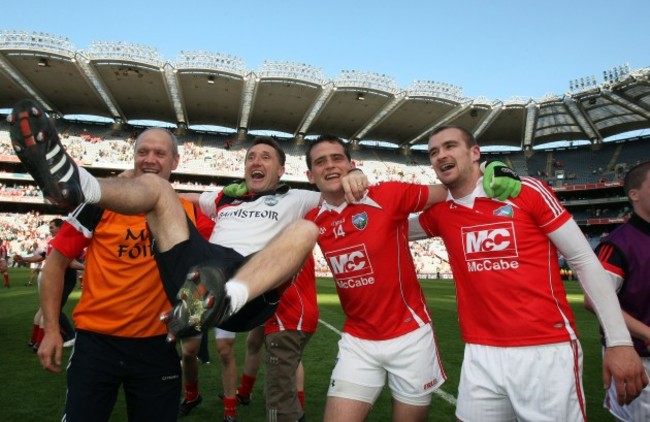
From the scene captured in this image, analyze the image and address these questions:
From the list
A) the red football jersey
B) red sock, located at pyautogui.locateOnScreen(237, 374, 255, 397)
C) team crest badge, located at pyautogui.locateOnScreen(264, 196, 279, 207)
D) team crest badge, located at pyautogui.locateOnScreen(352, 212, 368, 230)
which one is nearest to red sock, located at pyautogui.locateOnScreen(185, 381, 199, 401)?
red sock, located at pyautogui.locateOnScreen(237, 374, 255, 397)

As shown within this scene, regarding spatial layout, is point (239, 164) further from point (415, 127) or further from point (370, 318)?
point (370, 318)

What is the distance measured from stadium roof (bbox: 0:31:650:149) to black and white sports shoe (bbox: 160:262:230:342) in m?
35.0

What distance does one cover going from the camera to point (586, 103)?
3744cm

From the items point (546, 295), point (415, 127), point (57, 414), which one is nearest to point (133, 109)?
point (415, 127)

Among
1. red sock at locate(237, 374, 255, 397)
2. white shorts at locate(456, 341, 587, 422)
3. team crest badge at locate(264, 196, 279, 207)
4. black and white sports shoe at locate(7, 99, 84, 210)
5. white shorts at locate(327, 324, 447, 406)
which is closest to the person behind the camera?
black and white sports shoe at locate(7, 99, 84, 210)

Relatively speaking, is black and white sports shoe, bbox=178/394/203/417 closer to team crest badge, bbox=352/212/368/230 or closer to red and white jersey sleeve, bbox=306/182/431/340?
red and white jersey sleeve, bbox=306/182/431/340

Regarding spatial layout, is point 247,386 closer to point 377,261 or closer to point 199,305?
point 377,261

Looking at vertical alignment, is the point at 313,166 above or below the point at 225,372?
above

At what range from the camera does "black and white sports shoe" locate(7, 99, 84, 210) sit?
5.95ft

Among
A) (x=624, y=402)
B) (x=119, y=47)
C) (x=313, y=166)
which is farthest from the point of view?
(x=119, y=47)

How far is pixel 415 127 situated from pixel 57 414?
43126 millimetres

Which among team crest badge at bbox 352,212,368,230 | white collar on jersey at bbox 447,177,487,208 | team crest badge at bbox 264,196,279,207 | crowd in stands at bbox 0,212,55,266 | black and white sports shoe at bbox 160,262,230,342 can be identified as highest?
crowd in stands at bbox 0,212,55,266

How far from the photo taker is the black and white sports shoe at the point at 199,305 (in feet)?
6.16

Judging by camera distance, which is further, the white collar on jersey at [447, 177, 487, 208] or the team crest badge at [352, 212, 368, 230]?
the team crest badge at [352, 212, 368, 230]
